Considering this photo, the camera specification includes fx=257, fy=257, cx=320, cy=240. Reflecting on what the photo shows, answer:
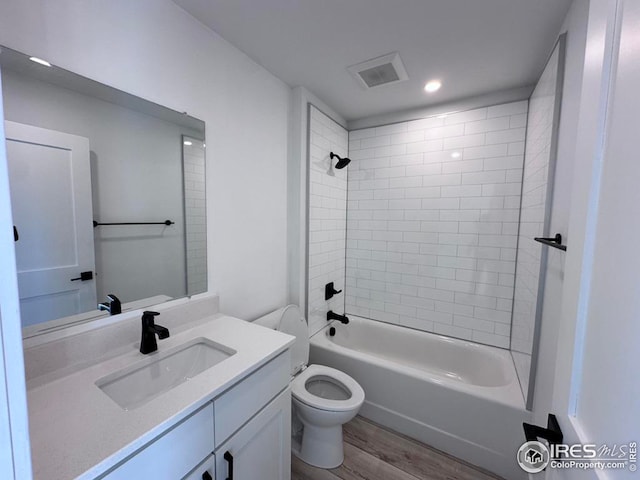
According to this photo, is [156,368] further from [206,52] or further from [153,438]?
[206,52]

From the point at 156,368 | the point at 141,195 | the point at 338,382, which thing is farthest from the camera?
the point at 338,382

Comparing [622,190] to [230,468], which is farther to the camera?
[230,468]

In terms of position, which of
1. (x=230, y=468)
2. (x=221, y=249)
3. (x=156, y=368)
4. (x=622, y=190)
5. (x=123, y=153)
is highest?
(x=123, y=153)

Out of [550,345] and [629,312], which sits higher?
[629,312]

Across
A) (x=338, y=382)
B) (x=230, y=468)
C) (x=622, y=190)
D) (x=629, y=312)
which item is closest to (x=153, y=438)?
(x=230, y=468)

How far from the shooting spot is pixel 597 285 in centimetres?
47

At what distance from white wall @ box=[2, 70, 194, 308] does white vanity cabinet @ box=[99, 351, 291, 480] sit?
640 mm

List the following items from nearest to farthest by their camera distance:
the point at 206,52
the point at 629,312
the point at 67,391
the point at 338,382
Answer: the point at 629,312
the point at 67,391
the point at 206,52
the point at 338,382

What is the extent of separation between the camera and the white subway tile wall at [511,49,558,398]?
1423 mm

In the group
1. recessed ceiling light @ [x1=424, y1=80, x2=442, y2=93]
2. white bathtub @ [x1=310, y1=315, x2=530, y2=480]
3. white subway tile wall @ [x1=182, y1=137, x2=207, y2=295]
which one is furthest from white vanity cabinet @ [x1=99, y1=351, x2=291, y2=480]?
recessed ceiling light @ [x1=424, y1=80, x2=442, y2=93]

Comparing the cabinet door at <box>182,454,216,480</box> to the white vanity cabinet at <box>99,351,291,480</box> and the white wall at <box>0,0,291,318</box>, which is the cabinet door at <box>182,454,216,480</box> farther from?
the white wall at <box>0,0,291,318</box>

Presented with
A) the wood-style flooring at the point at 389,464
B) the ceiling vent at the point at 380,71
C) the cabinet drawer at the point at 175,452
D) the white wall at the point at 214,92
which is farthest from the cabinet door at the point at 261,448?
the ceiling vent at the point at 380,71

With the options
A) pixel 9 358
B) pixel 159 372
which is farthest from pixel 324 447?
pixel 9 358

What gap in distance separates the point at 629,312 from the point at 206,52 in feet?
6.03
